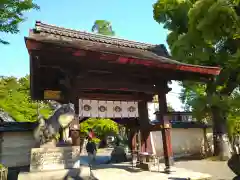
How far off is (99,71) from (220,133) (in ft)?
34.8

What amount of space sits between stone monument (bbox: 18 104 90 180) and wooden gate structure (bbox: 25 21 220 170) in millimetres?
922

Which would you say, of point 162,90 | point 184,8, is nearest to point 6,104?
point 162,90

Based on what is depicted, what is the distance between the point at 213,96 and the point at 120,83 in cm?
718

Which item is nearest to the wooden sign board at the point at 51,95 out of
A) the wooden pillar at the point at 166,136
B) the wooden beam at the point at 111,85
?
the wooden beam at the point at 111,85

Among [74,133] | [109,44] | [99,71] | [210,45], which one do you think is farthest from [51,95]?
[210,45]

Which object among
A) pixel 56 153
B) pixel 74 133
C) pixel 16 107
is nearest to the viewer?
pixel 56 153

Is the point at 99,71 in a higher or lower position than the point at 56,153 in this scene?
higher

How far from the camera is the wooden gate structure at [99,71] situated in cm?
748

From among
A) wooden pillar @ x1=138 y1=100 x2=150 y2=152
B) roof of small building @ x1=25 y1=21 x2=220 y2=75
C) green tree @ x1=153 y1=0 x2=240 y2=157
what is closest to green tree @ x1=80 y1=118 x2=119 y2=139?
green tree @ x1=153 y1=0 x2=240 y2=157

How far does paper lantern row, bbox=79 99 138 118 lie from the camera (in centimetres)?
1043

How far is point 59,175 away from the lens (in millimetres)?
7113

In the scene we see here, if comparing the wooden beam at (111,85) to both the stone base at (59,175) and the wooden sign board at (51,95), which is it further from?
the stone base at (59,175)

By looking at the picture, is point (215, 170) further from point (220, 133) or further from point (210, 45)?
point (210, 45)

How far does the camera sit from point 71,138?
790 centimetres
